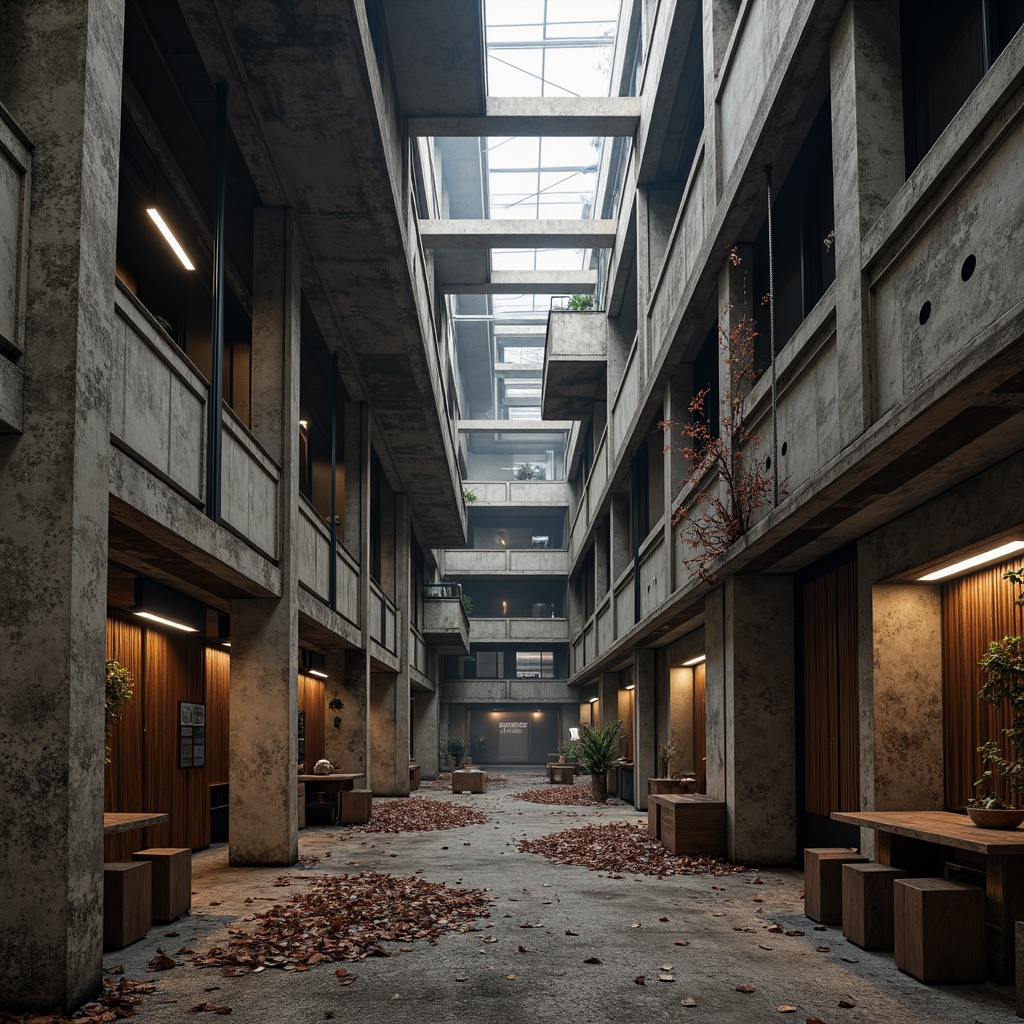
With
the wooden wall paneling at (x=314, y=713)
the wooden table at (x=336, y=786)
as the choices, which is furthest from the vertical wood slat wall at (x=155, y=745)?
the wooden wall paneling at (x=314, y=713)

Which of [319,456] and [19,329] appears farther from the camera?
[319,456]

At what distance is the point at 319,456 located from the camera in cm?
2341

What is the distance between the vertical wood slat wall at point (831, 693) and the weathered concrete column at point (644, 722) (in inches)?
363

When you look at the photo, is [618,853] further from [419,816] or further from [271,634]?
[419,816]

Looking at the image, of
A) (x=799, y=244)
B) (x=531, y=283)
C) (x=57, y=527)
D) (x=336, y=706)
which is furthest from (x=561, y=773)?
(x=57, y=527)

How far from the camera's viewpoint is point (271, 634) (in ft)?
40.7

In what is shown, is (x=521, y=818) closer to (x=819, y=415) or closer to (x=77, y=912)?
(x=819, y=415)

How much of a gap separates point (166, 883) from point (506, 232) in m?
15.5

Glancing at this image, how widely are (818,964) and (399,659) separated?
19.5 m

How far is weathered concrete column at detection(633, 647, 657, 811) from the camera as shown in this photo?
2142 cm

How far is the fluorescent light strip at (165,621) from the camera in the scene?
1129 cm

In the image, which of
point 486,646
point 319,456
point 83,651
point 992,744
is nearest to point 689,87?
point 319,456

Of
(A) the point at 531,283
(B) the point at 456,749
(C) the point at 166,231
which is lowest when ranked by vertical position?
(B) the point at 456,749

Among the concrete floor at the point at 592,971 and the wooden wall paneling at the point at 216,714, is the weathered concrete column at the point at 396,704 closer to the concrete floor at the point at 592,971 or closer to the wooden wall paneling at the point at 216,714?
the wooden wall paneling at the point at 216,714
